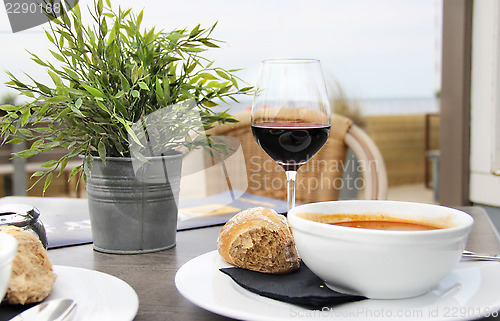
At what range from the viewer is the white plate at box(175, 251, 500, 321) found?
0.46 metres

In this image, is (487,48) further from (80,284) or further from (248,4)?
(248,4)

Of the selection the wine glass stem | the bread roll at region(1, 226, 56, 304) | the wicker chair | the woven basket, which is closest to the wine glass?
the wine glass stem

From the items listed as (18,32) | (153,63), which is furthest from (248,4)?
(153,63)

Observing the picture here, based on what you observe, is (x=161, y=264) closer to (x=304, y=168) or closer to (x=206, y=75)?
(x=206, y=75)

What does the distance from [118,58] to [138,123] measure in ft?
0.34

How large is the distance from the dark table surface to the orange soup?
19 cm

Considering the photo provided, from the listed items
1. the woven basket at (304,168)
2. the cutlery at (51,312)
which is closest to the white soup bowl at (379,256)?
the cutlery at (51,312)

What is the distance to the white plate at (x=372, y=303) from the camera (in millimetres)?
459

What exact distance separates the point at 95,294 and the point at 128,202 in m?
0.27

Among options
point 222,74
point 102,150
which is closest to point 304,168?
point 222,74

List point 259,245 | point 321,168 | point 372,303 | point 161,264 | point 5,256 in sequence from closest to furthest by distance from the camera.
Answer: point 5,256 < point 372,303 < point 259,245 < point 161,264 < point 321,168

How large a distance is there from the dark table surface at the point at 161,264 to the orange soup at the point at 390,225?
0.19 metres

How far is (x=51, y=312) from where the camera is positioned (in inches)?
18.0

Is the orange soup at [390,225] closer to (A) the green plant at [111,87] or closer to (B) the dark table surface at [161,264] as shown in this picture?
(B) the dark table surface at [161,264]
